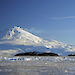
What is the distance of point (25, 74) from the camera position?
4.66 metres

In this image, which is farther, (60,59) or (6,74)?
(60,59)

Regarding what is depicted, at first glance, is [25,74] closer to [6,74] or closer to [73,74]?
[6,74]

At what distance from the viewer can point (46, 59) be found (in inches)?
379

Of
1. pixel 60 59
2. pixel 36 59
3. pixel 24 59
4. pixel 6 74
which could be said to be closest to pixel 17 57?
pixel 24 59

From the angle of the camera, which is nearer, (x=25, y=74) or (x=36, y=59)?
(x=25, y=74)

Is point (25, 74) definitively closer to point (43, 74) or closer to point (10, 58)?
point (43, 74)

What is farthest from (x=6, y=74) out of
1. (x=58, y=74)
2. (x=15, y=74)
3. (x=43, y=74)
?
(x=58, y=74)

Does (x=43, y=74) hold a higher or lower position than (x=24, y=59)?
lower

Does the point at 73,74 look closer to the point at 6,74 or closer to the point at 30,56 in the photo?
the point at 6,74

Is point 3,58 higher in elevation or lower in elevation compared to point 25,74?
higher

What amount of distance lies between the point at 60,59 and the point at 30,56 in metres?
1.56

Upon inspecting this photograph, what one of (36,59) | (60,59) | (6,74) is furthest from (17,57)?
(6,74)

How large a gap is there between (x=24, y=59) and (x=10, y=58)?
2.50ft

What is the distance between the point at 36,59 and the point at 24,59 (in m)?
0.61
